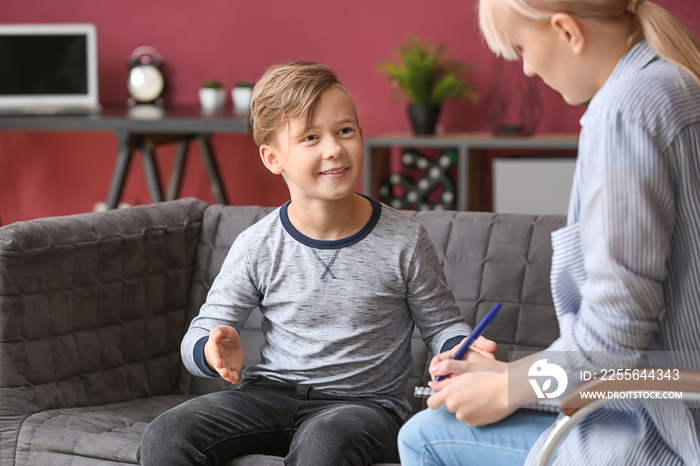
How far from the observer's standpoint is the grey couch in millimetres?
1581

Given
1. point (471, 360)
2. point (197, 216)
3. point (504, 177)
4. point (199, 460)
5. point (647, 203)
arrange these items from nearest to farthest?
point (647, 203) → point (471, 360) → point (199, 460) → point (197, 216) → point (504, 177)

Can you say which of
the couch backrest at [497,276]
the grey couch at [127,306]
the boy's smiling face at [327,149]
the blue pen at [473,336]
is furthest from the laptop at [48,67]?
the blue pen at [473,336]

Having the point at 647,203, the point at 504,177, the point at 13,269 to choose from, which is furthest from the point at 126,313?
the point at 504,177

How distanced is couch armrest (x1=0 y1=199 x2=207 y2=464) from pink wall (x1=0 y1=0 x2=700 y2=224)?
2.21m

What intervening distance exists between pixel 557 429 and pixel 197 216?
120 centimetres

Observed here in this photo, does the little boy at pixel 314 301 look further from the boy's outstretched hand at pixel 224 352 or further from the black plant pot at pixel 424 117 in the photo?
the black plant pot at pixel 424 117

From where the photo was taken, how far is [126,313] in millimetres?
1792

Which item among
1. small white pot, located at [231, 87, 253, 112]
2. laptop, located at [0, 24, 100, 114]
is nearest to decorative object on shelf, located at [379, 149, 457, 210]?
small white pot, located at [231, 87, 253, 112]

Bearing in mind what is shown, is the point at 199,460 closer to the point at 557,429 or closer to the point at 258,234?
the point at 258,234

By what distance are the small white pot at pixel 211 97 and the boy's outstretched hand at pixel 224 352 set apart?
2.72m

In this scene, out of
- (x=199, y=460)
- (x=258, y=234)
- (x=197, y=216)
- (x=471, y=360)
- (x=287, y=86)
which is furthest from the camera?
(x=197, y=216)

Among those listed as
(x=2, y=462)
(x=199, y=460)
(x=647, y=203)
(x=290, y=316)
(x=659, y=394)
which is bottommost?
(x=2, y=462)

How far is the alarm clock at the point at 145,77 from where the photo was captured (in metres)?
4.16

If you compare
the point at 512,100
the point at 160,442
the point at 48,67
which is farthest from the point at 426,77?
the point at 160,442
